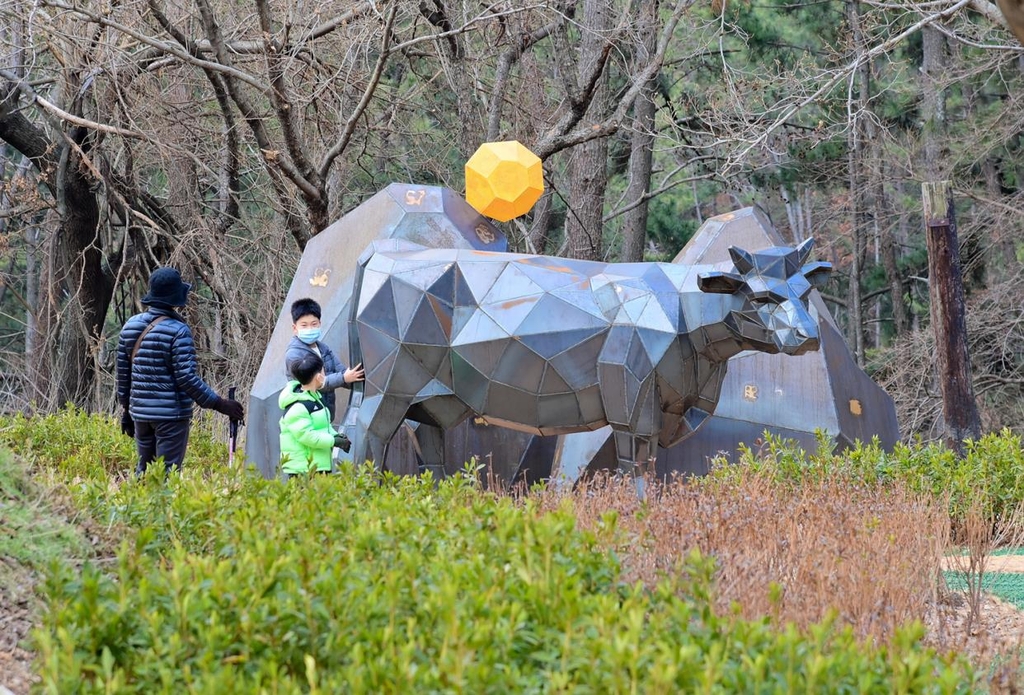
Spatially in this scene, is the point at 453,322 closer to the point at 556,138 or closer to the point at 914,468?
the point at 914,468

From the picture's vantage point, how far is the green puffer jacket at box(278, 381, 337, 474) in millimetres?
7504

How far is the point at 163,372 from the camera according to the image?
25.9 ft

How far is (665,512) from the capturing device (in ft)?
18.9

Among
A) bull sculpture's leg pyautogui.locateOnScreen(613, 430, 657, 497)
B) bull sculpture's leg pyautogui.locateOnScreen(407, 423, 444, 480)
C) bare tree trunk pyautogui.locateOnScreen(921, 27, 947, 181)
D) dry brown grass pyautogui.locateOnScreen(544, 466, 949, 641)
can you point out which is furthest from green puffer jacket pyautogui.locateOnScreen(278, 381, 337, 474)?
bare tree trunk pyautogui.locateOnScreen(921, 27, 947, 181)

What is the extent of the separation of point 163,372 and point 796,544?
4.49 metres

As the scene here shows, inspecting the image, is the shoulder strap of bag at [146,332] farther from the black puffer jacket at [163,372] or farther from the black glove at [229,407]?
the black glove at [229,407]

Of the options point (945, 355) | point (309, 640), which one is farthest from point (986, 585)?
point (309, 640)

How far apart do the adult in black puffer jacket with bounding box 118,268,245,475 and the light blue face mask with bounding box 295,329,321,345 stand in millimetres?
637

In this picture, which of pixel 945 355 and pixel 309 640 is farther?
pixel 945 355

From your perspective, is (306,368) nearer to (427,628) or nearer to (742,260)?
(742,260)

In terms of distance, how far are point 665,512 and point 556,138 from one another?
7.92m

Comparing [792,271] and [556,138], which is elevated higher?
[556,138]

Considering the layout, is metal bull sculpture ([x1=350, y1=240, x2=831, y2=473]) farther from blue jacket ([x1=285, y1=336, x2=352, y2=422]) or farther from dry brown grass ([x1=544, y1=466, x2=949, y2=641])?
dry brown grass ([x1=544, y1=466, x2=949, y2=641])

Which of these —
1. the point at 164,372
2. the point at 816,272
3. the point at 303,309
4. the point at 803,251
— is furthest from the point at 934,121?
the point at 164,372
